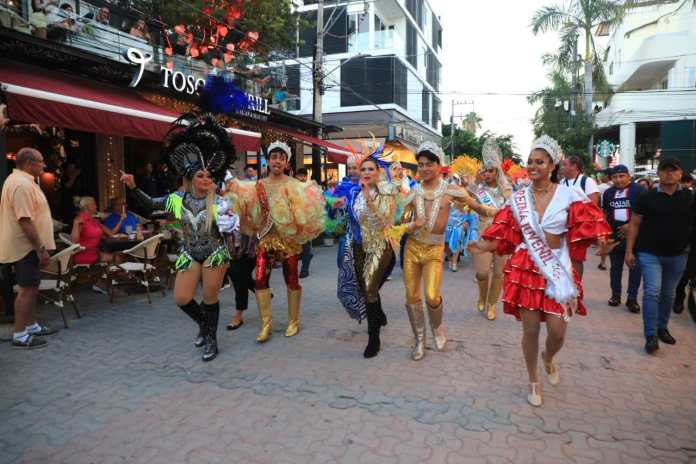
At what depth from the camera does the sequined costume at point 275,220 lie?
4.84 metres

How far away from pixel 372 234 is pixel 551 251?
5.33ft

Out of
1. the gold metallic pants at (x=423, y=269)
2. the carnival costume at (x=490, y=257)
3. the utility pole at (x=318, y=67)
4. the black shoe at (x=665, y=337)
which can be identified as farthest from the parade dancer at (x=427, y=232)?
the utility pole at (x=318, y=67)

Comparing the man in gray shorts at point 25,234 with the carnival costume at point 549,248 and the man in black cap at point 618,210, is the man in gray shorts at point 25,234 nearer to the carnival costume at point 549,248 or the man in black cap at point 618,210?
the carnival costume at point 549,248

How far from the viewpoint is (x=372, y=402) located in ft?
11.6

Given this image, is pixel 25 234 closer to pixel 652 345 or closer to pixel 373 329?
pixel 373 329

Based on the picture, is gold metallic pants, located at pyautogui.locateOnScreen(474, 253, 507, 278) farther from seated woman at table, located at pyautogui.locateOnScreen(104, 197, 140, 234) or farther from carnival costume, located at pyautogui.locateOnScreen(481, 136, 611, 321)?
seated woman at table, located at pyautogui.locateOnScreen(104, 197, 140, 234)

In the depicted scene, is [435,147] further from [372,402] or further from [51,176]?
[51,176]

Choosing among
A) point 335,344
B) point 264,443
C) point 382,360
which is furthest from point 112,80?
point 264,443

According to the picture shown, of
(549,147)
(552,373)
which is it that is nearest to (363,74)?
(549,147)

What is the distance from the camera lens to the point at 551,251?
3.37m

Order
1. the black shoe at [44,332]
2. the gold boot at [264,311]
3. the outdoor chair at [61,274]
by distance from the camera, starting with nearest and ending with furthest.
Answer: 1. the gold boot at [264,311]
2. the black shoe at [44,332]
3. the outdoor chair at [61,274]

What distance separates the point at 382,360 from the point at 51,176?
8760 millimetres

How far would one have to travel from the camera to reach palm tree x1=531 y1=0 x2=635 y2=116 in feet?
73.8

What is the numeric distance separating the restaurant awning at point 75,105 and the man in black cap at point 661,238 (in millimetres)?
6682
